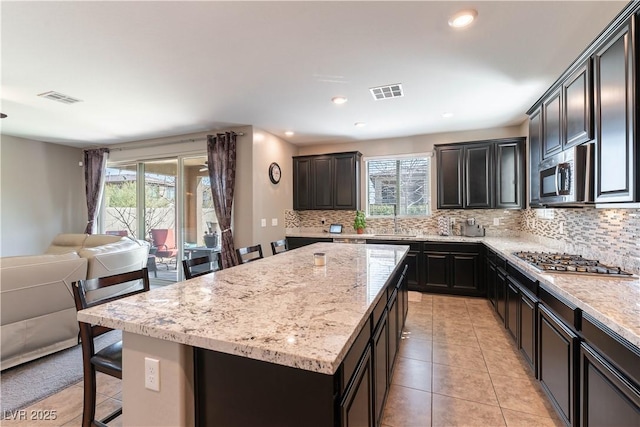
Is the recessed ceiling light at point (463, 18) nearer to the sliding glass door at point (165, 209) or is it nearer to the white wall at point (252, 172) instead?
the white wall at point (252, 172)

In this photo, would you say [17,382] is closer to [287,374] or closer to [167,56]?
[287,374]

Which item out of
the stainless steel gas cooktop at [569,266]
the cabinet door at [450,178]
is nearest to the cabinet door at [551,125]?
the stainless steel gas cooktop at [569,266]

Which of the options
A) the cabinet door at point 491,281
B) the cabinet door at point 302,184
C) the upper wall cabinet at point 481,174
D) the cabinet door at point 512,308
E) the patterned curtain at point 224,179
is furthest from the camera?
the cabinet door at point 302,184

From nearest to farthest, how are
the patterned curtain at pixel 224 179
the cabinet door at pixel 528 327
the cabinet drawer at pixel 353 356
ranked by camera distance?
the cabinet drawer at pixel 353 356 < the cabinet door at pixel 528 327 < the patterned curtain at pixel 224 179

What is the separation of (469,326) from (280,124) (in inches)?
146

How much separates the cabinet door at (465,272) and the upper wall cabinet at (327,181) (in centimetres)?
191

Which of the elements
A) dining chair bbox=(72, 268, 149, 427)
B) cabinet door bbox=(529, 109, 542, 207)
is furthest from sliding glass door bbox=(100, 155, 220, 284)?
cabinet door bbox=(529, 109, 542, 207)

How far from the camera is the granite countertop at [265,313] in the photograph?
923 mm

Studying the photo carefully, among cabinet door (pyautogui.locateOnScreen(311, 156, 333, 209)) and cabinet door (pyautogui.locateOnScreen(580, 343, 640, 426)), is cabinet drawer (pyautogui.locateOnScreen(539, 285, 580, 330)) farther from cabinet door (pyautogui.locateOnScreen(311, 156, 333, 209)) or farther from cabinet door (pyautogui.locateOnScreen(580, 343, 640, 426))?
cabinet door (pyautogui.locateOnScreen(311, 156, 333, 209))

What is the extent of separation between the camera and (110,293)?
11.3 ft

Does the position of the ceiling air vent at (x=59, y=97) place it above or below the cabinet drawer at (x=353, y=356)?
above

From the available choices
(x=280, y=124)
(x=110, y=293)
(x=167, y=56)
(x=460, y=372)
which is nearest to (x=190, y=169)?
(x=280, y=124)

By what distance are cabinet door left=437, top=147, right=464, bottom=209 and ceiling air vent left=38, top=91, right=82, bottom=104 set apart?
16.6 ft

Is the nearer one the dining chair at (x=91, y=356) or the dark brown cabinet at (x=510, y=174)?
the dining chair at (x=91, y=356)
